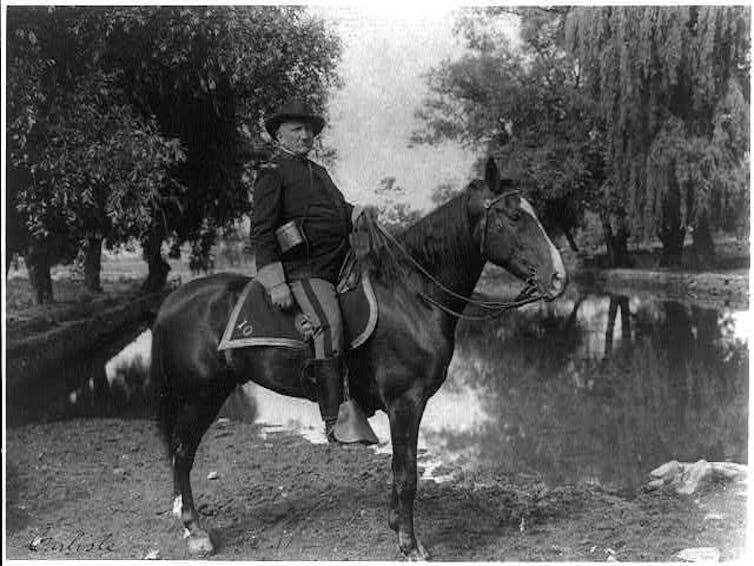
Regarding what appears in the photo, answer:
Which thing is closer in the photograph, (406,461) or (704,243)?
(406,461)

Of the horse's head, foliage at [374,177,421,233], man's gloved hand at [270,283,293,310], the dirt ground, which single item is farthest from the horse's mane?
the dirt ground

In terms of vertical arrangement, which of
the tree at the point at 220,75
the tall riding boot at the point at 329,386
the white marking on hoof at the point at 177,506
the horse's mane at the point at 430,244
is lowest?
the white marking on hoof at the point at 177,506

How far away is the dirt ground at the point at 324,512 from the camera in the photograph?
478cm

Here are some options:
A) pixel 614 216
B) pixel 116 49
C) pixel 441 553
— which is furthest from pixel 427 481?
pixel 614 216

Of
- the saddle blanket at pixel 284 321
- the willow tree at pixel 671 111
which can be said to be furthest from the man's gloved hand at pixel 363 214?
the willow tree at pixel 671 111

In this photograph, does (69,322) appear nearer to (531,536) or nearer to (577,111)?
(531,536)

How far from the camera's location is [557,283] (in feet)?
13.8

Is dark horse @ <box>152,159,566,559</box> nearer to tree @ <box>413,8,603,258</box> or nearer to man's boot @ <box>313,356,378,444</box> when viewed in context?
man's boot @ <box>313,356,378,444</box>

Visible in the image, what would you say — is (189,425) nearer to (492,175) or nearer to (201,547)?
(201,547)

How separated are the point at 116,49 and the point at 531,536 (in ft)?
17.2

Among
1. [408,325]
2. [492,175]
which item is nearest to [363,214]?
[408,325]

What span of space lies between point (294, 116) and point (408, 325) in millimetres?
1490
